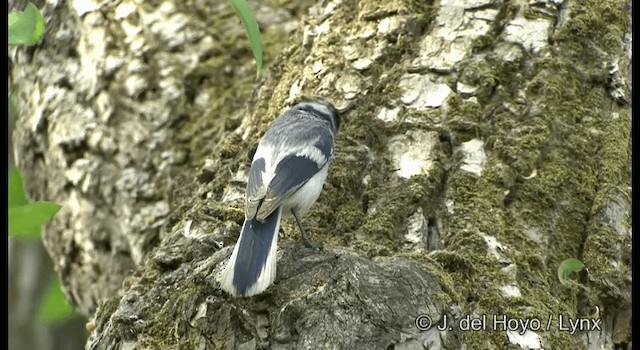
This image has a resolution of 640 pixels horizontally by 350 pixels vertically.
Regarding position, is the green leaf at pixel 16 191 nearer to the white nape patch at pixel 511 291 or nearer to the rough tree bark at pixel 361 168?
the rough tree bark at pixel 361 168

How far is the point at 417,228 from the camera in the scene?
294 centimetres

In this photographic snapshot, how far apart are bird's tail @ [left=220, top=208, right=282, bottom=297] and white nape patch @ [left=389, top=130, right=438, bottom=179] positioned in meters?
0.65

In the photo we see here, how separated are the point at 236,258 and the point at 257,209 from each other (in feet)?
0.91

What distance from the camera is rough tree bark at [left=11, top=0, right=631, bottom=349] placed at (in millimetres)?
2527

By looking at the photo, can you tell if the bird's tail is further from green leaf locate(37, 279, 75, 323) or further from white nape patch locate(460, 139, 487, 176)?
green leaf locate(37, 279, 75, 323)

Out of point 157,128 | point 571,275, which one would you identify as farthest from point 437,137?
point 157,128

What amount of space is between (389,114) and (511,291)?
831mm

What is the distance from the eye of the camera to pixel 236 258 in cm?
250

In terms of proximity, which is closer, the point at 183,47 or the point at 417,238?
the point at 417,238

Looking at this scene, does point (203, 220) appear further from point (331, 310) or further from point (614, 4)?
point (614, 4)

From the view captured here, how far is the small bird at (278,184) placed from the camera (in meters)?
2.46

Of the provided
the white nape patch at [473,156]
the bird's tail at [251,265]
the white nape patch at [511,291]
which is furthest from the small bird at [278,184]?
the white nape patch at [511,291]

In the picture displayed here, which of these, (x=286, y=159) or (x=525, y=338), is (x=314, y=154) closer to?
(x=286, y=159)

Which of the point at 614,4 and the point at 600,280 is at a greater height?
the point at 614,4
